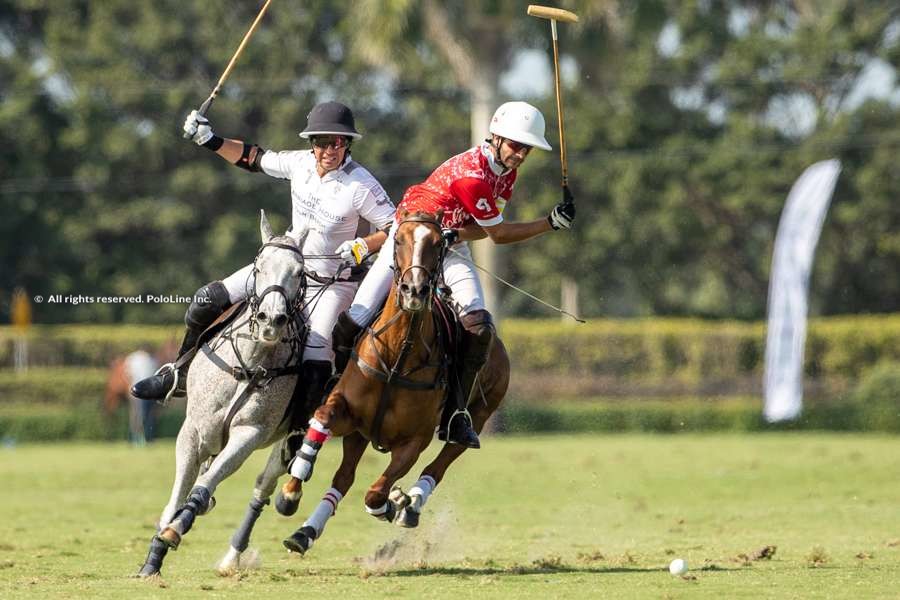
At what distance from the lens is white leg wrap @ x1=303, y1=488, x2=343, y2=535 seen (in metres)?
9.48

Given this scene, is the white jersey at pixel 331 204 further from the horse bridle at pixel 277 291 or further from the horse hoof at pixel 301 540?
the horse hoof at pixel 301 540

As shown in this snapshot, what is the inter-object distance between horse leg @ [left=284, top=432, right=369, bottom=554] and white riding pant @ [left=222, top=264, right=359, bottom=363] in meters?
0.57

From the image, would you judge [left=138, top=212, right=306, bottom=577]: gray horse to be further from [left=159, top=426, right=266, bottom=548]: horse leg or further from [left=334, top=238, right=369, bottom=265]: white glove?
[left=334, top=238, right=369, bottom=265]: white glove

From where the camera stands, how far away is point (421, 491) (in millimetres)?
10180

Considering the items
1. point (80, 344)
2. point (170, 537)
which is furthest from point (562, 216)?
point (80, 344)

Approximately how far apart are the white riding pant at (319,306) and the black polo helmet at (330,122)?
999 mm

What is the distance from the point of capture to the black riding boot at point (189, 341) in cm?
1033

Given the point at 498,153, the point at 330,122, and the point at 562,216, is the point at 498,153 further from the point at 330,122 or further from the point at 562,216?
the point at 330,122

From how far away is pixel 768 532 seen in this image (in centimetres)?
1353

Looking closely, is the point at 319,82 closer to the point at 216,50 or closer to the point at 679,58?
the point at 216,50

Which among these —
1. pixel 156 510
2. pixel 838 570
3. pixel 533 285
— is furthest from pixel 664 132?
pixel 838 570

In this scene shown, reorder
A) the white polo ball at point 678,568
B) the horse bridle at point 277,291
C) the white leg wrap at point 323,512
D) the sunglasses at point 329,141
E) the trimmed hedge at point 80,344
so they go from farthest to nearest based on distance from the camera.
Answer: the trimmed hedge at point 80,344 → the sunglasses at point 329,141 → the white polo ball at point 678,568 → the white leg wrap at point 323,512 → the horse bridle at point 277,291

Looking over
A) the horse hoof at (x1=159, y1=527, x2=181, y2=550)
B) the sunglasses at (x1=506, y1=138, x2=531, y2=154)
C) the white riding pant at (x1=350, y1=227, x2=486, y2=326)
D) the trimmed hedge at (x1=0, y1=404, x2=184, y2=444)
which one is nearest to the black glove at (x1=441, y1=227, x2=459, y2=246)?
the white riding pant at (x1=350, y1=227, x2=486, y2=326)

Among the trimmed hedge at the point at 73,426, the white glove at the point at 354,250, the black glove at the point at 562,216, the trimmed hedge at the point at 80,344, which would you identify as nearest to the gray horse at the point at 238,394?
the white glove at the point at 354,250
